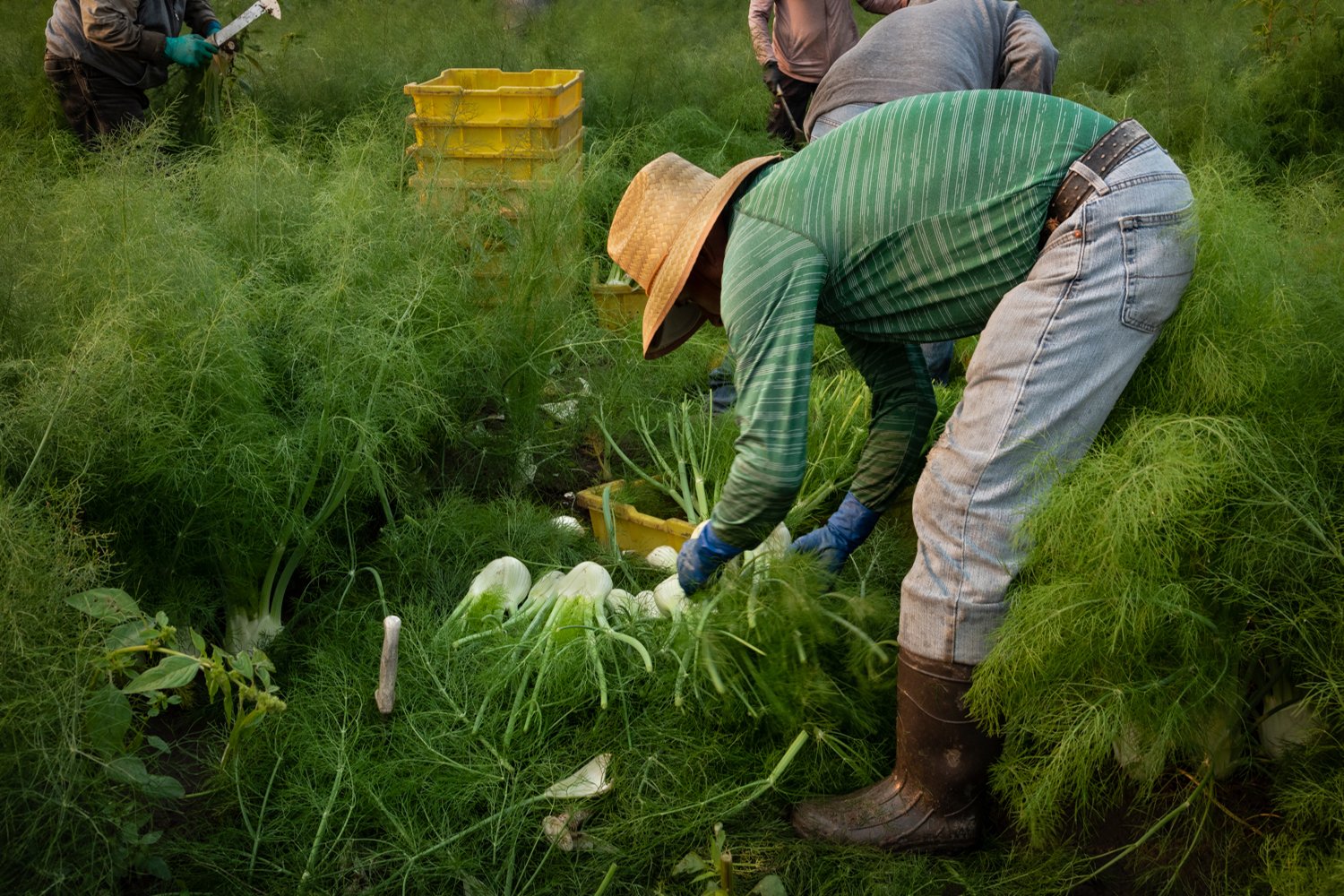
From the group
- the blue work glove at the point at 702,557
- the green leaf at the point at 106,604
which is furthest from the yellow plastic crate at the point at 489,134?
the green leaf at the point at 106,604

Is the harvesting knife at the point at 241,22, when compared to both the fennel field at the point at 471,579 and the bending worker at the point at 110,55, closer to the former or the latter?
the bending worker at the point at 110,55

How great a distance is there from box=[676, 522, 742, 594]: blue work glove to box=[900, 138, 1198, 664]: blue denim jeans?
45cm

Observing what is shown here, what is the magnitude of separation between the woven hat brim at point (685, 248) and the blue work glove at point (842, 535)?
776 millimetres

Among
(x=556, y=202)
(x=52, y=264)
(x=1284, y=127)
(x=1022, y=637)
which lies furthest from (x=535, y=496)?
(x=1284, y=127)

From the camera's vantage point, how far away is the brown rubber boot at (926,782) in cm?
232

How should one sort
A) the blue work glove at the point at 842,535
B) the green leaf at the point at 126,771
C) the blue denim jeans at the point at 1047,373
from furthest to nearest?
the blue work glove at the point at 842,535 < the blue denim jeans at the point at 1047,373 < the green leaf at the point at 126,771

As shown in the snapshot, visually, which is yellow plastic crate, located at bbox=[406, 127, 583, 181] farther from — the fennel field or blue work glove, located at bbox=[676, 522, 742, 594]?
blue work glove, located at bbox=[676, 522, 742, 594]

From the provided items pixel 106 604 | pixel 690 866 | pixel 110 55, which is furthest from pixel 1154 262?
pixel 110 55

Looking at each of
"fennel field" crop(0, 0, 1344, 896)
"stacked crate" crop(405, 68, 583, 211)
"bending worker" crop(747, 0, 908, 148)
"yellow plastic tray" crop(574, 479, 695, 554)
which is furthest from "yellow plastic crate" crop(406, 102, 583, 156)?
"bending worker" crop(747, 0, 908, 148)

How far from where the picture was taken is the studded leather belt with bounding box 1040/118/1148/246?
2207 millimetres

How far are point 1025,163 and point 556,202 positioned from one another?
2217mm

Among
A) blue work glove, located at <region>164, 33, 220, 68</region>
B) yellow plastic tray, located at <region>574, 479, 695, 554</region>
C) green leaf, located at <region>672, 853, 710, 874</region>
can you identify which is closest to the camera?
green leaf, located at <region>672, 853, 710, 874</region>

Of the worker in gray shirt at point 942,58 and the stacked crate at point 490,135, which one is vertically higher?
the worker in gray shirt at point 942,58

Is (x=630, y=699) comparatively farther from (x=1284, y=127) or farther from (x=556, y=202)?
(x=1284, y=127)
